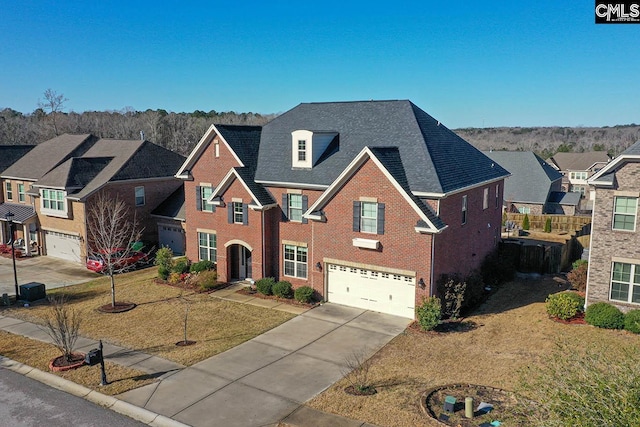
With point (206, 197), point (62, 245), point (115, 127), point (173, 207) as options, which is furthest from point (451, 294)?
point (115, 127)

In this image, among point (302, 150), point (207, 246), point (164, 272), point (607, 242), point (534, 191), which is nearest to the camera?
point (607, 242)

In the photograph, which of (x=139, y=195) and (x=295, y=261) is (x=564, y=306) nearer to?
(x=295, y=261)

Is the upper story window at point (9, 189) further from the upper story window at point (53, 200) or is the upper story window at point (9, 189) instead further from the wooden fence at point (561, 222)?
the wooden fence at point (561, 222)

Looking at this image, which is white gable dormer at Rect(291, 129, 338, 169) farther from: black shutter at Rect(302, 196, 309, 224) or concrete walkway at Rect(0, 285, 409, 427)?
concrete walkway at Rect(0, 285, 409, 427)

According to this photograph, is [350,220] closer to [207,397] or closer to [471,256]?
[471,256]

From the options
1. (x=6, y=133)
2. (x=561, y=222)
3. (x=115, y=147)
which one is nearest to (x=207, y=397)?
(x=115, y=147)

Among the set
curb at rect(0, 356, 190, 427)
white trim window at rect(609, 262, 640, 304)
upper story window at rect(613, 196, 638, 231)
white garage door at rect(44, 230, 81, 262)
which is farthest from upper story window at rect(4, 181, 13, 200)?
white trim window at rect(609, 262, 640, 304)
